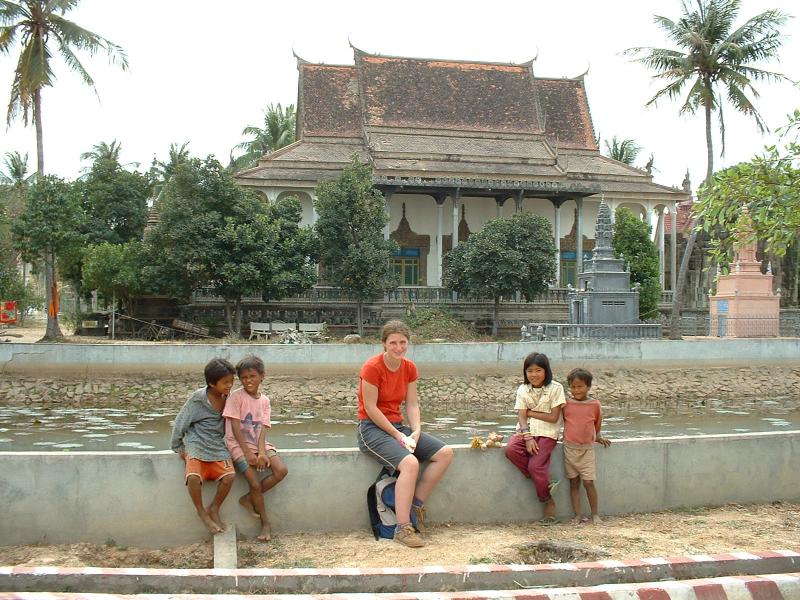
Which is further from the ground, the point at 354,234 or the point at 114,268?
the point at 354,234

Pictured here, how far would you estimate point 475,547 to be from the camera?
5516mm

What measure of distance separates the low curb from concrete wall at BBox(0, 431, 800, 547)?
1293mm

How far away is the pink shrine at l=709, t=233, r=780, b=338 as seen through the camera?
2450 cm

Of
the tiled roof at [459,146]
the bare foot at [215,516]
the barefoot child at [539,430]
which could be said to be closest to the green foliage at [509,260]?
the tiled roof at [459,146]

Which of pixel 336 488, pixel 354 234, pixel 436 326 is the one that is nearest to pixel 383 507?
pixel 336 488

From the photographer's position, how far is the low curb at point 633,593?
4391 mm

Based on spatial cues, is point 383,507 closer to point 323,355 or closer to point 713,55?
point 323,355

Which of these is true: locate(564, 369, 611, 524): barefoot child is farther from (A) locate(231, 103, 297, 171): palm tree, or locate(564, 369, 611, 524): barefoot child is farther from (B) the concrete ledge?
(A) locate(231, 103, 297, 171): palm tree

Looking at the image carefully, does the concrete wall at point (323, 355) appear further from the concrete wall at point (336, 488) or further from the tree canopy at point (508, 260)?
the concrete wall at point (336, 488)

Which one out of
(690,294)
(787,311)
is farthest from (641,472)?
(690,294)

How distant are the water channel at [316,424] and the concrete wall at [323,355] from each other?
1.07m

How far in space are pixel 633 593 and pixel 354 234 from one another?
21.3 m

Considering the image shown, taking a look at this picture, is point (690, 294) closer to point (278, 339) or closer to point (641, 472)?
point (278, 339)

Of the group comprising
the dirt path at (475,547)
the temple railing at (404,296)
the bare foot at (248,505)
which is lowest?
the dirt path at (475,547)
